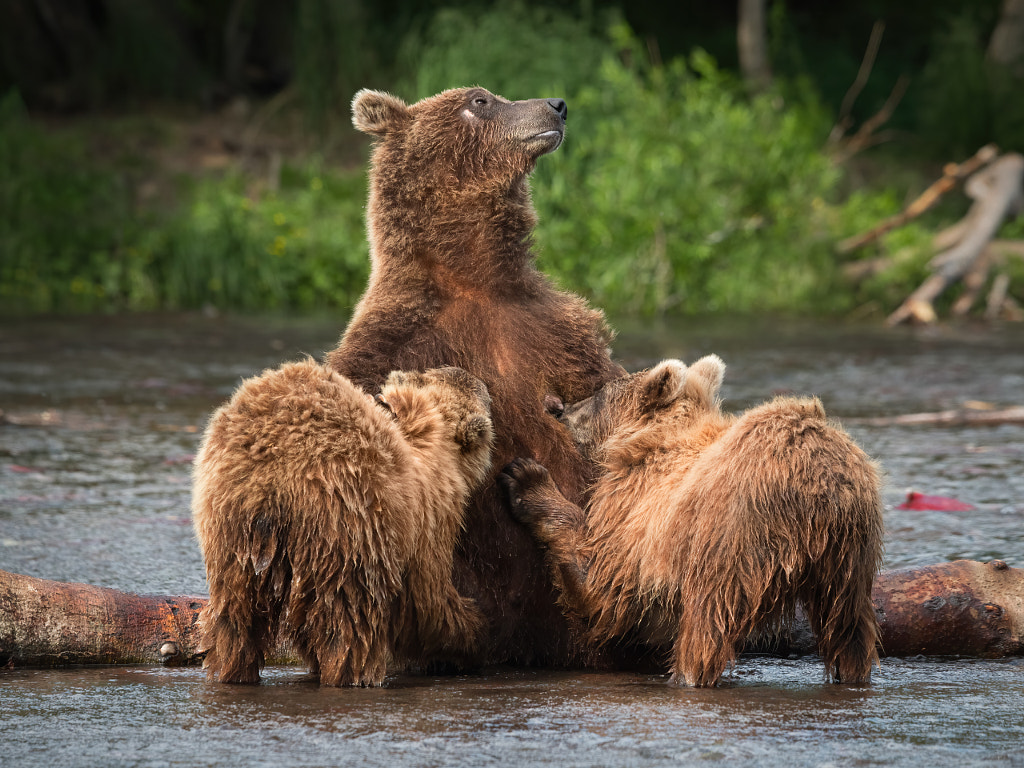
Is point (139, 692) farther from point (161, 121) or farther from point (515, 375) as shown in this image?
point (161, 121)

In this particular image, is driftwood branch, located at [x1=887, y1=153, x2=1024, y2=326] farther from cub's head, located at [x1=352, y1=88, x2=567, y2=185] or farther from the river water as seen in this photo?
cub's head, located at [x1=352, y1=88, x2=567, y2=185]

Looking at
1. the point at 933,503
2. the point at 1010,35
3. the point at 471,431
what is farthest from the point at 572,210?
the point at 471,431

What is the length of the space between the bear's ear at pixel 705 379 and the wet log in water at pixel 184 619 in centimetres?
70

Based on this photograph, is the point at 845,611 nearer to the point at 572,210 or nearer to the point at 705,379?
the point at 705,379

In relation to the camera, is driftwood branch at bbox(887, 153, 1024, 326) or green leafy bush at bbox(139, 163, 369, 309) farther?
green leafy bush at bbox(139, 163, 369, 309)

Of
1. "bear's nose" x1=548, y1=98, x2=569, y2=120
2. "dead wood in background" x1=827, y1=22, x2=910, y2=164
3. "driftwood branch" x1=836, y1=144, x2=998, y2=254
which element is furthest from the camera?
"dead wood in background" x1=827, y1=22, x2=910, y2=164

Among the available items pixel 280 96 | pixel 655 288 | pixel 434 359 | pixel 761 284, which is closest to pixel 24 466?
pixel 434 359

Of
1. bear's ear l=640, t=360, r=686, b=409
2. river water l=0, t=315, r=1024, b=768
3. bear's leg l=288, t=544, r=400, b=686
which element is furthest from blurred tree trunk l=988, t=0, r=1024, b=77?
bear's leg l=288, t=544, r=400, b=686

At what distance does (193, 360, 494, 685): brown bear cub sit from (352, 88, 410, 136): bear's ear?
128 cm

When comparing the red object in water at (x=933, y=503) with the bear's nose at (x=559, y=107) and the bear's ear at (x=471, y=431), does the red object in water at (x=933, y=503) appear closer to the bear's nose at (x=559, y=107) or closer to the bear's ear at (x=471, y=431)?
the bear's nose at (x=559, y=107)

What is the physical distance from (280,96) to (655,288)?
8.53 m

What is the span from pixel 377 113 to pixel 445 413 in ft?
4.33

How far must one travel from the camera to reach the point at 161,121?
20984mm

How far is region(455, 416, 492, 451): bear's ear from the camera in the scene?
3.47 m
